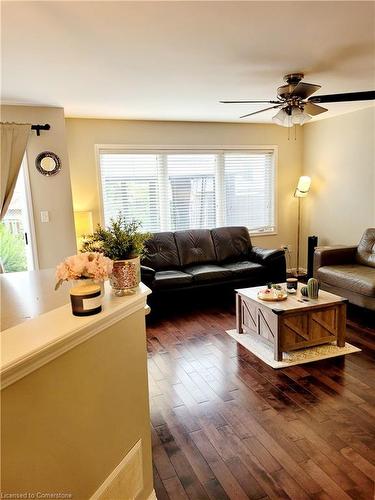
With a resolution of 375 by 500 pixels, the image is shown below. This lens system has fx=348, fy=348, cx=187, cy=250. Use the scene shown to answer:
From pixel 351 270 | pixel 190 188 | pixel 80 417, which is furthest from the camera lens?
pixel 190 188

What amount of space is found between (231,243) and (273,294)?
1.95 m

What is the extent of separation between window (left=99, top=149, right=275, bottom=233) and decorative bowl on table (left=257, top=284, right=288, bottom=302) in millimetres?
2262

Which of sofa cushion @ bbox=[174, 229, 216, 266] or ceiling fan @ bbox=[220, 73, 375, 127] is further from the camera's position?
sofa cushion @ bbox=[174, 229, 216, 266]

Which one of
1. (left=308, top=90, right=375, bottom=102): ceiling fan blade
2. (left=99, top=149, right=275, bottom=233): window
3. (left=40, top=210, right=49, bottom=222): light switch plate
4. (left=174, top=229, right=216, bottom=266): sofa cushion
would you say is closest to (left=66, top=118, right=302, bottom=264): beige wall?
(left=99, top=149, right=275, bottom=233): window

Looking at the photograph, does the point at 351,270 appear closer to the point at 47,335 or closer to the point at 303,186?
the point at 303,186

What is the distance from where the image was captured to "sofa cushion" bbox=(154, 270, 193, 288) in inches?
166

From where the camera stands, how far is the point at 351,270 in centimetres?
421

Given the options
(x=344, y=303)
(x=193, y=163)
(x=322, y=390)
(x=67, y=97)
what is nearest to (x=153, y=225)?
(x=193, y=163)

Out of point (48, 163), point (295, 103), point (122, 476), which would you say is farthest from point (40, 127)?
point (122, 476)

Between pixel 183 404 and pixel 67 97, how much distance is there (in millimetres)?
3158

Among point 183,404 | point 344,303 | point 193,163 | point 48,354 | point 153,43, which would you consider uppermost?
point 153,43

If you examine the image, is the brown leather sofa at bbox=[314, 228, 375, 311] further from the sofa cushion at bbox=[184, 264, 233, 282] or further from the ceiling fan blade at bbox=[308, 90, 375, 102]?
the ceiling fan blade at bbox=[308, 90, 375, 102]

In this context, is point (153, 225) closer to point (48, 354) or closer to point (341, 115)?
point (341, 115)

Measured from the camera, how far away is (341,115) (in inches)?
199
